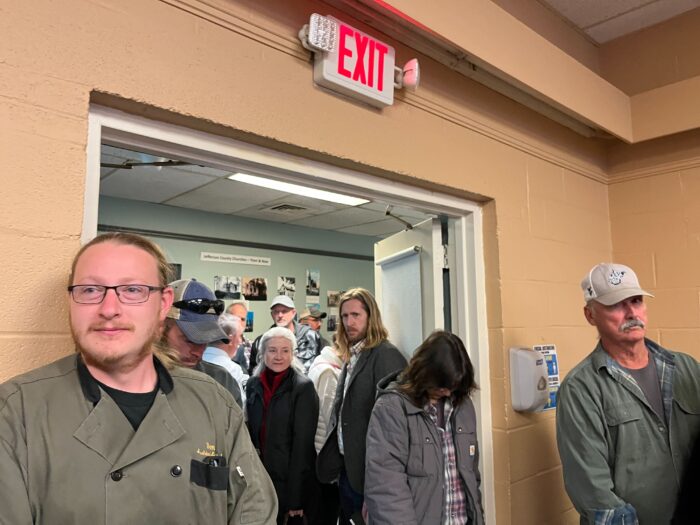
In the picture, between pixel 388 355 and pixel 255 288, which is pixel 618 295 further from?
pixel 255 288

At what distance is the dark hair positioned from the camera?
1767 millimetres

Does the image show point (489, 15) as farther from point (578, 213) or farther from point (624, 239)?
point (624, 239)

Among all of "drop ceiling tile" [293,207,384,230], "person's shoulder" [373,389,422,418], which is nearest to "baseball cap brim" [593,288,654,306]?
"person's shoulder" [373,389,422,418]

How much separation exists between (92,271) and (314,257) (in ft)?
16.9

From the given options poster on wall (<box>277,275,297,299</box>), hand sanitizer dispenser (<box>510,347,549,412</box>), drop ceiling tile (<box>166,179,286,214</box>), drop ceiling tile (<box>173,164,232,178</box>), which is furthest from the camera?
poster on wall (<box>277,275,297,299</box>)

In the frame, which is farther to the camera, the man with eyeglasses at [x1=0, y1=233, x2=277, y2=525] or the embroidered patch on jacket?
the embroidered patch on jacket

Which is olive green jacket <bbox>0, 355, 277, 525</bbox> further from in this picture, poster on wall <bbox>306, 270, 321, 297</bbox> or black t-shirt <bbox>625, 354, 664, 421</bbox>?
poster on wall <bbox>306, 270, 321, 297</bbox>

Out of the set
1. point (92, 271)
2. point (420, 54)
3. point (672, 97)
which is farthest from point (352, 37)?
point (672, 97)

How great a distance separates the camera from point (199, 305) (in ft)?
6.25

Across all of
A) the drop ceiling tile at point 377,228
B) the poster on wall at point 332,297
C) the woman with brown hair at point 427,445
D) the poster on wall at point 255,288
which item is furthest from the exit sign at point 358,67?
the poster on wall at point 332,297

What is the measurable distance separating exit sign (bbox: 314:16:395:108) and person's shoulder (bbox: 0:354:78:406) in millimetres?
1021

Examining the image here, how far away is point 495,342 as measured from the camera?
208 centimetres

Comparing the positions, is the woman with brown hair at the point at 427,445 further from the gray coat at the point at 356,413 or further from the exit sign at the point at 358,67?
the exit sign at the point at 358,67

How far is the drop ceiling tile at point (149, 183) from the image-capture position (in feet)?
12.9
